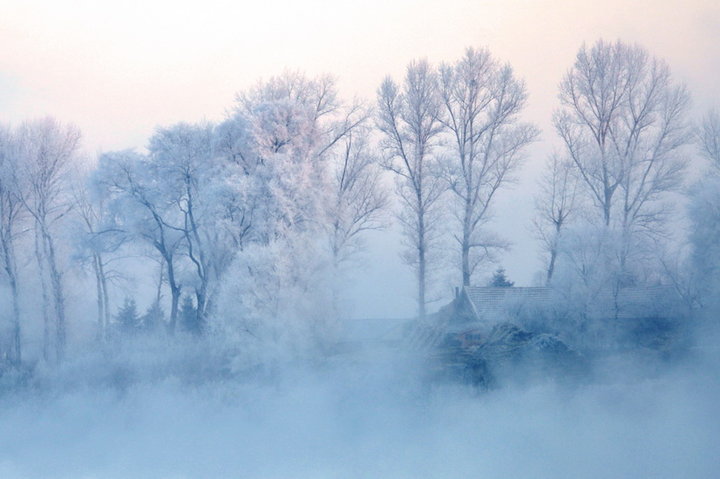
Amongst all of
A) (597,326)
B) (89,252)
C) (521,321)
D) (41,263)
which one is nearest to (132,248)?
(89,252)

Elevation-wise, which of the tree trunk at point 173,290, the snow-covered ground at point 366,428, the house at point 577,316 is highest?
the tree trunk at point 173,290

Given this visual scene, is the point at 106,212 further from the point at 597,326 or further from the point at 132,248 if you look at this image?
the point at 597,326

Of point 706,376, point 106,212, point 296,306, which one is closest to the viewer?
point 706,376

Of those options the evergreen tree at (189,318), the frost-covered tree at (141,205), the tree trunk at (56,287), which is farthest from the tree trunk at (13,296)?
the evergreen tree at (189,318)

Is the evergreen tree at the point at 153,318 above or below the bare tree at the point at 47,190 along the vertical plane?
below

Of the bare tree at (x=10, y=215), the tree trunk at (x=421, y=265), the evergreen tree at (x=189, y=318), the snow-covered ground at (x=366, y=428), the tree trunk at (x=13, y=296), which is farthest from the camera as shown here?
the bare tree at (x=10, y=215)

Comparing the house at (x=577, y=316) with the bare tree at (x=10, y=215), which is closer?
the house at (x=577, y=316)

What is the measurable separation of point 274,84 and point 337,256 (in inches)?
217

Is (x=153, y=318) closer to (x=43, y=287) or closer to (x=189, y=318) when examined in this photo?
(x=189, y=318)

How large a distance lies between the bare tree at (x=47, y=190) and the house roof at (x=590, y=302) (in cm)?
1387

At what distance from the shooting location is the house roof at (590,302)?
18516mm

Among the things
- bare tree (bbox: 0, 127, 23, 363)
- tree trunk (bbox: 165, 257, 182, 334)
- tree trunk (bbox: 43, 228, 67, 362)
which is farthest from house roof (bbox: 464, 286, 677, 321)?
bare tree (bbox: 0, 127, 23, 363)

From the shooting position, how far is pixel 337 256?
2219cm

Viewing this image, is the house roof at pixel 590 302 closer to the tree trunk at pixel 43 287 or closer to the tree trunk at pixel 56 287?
the tree trunk at pixel 56 287
